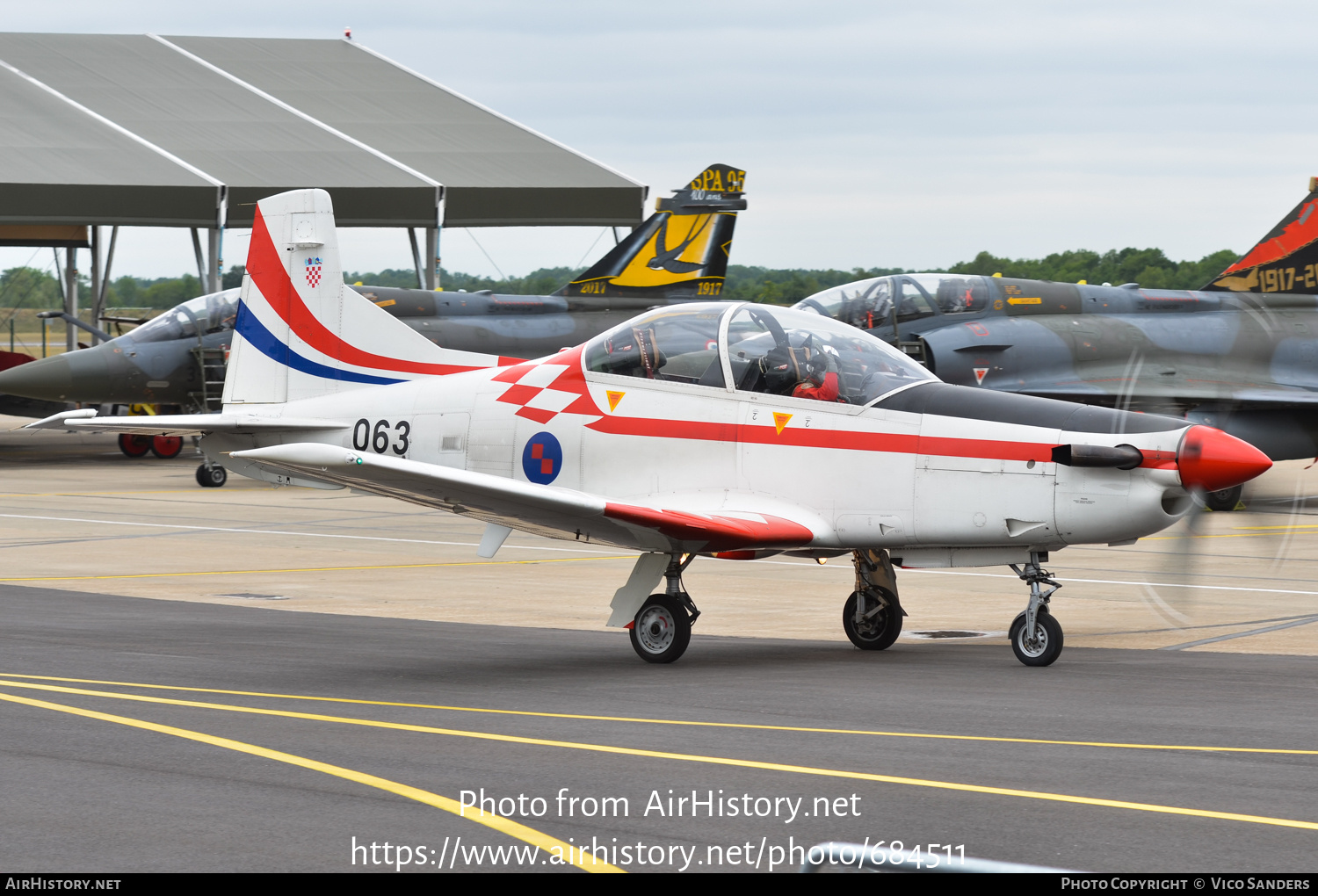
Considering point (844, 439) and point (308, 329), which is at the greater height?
point (308, 329)

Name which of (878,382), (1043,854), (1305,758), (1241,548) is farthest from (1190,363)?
(1043,854)

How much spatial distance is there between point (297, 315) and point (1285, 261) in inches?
763

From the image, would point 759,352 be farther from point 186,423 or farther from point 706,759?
point 186,423

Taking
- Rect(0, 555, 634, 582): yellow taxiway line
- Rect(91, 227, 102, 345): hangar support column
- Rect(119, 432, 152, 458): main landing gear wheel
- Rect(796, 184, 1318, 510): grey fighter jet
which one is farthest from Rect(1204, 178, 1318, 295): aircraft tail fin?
Rect(91, 227, 102, 345): hangar support column

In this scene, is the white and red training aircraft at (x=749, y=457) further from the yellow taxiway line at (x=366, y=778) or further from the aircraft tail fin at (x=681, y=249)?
the aircraft tail fin at (x=681, y=249)

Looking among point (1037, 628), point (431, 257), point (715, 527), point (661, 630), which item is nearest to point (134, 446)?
point (431, 257)

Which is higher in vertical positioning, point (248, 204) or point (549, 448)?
point (248, 204)

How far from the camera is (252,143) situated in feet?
140

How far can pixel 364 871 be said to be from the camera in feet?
18.7

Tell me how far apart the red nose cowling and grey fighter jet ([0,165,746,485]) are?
21.6 m

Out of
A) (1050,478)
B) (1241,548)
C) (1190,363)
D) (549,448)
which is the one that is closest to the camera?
(1050,478)

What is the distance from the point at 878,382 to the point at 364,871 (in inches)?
250

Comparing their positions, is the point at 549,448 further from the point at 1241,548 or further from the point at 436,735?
the point at 1241,548

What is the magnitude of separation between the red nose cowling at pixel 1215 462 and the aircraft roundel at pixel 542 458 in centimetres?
468
